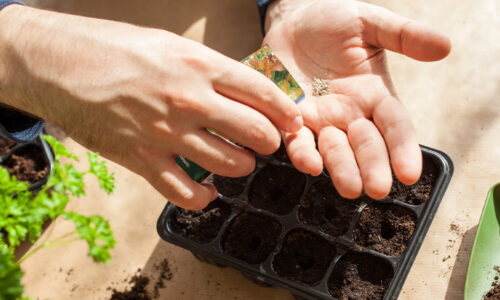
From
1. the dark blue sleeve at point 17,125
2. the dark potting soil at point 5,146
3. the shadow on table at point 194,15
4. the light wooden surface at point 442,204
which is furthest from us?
the shadow on table at point 194,15

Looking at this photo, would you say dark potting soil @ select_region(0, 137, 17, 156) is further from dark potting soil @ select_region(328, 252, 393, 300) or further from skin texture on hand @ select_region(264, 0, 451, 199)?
dark potting soil @ select_region(328, 252, 393, 300)

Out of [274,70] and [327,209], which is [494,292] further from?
[274,70]

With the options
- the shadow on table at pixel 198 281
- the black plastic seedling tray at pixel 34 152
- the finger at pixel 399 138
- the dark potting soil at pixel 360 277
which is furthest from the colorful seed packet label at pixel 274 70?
the black plastic seedling tray at pixel 34 152

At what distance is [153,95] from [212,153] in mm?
189

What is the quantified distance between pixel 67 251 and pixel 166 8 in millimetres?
1086

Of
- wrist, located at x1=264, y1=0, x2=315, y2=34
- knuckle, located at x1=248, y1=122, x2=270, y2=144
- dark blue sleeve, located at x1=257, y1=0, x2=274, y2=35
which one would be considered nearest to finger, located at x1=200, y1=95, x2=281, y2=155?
knuckle, located at x1=248, y1=122, x2=270, y2=144

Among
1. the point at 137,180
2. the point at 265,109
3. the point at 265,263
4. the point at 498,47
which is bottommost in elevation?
the point at 137,180

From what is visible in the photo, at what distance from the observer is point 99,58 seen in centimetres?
91

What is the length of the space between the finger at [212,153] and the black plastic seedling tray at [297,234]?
0.79 ft

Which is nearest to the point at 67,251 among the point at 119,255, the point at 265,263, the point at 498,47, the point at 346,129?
the point at 119,255

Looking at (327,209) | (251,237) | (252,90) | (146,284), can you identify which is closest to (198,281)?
(146,284)

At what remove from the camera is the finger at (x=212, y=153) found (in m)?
0.90

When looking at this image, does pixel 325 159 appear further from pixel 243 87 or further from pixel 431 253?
pixel 431 253

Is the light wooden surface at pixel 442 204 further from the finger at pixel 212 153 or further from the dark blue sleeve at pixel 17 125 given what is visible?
the finger at pixel 212 153
